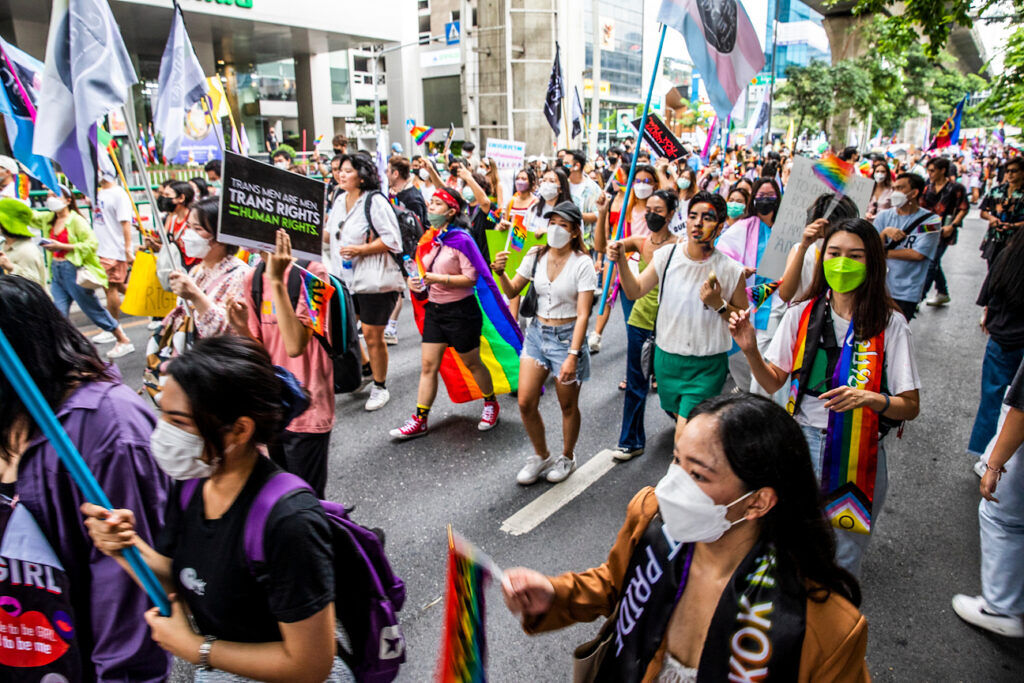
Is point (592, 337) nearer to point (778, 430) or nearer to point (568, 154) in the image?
point (568, 154)

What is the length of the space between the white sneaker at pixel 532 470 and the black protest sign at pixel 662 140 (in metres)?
3.88

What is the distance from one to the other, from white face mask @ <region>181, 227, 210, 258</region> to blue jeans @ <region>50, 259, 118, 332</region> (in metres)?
4.16

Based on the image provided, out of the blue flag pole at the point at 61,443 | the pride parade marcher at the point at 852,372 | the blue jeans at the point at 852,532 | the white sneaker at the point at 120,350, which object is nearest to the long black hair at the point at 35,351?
the blue flag pole at the point at 61,443

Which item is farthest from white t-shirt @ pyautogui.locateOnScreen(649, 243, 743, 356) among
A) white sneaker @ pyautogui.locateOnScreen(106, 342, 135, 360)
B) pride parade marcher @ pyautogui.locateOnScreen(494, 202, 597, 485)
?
white sneaker @ pyautogui.locateOnScreen(106, 342, 135, 360)

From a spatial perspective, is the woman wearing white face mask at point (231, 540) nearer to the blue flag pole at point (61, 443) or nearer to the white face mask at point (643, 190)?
the blue flag pole at point (61, 443)

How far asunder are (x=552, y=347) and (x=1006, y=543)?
2545mm

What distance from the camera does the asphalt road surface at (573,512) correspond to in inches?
120

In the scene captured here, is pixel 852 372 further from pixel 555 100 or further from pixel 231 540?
pixel 555 100

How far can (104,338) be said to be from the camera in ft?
25.2

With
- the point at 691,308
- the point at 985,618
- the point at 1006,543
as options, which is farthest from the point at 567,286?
the point at 985,618

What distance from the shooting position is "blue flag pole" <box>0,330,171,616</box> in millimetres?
1581

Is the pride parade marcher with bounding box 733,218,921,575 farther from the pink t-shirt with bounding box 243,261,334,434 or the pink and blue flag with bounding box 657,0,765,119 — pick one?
the pink and blue flag with bounding box 657,0,765,119

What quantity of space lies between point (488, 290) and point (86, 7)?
116 inches

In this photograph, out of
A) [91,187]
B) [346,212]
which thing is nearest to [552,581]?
[91,187]
